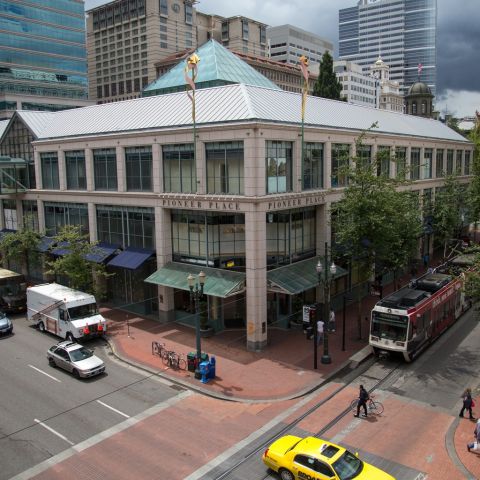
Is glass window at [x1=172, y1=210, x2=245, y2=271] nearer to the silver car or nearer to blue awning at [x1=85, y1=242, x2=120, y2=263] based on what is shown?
blue awning at [x1=85, y1=242, x2=120, y2=263]

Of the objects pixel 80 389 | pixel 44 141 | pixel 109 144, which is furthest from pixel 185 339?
pixel 44 141

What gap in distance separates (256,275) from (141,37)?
149997mm

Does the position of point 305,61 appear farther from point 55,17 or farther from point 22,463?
point 55,17

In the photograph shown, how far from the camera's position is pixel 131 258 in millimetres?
36281

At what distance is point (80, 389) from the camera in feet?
82.1

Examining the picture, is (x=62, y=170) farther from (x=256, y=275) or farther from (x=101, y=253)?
(x=256, y=275)

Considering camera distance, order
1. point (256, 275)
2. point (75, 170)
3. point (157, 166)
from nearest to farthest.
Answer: point (256, 275) < point (157, 166) < point (75, 170)

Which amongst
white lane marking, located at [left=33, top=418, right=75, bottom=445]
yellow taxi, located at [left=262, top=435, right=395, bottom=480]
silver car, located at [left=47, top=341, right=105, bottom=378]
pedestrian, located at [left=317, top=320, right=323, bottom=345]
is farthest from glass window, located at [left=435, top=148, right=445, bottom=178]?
white lane marking, located at [left=33, top=418, right=75, bottom=445]

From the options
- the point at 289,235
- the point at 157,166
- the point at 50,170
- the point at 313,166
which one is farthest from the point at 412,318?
the point at 50,170

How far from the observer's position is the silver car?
26.0m

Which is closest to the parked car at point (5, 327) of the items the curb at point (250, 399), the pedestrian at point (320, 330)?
the curb at point (250, 399)

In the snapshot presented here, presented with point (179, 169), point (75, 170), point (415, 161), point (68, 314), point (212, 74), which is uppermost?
point (212, 74)

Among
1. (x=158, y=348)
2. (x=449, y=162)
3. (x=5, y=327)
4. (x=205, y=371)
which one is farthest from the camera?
(x=449, y=162)

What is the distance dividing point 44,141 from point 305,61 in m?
25.0
